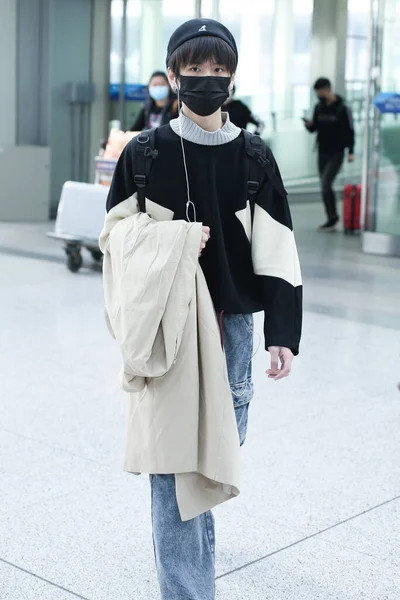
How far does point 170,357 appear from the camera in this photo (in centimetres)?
247

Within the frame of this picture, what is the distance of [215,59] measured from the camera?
256 cm

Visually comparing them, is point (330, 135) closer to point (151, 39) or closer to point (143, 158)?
point (151, 39)

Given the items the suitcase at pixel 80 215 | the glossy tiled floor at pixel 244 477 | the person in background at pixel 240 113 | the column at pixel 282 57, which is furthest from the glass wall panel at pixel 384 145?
the glossy tiled floor at pixel 244 477

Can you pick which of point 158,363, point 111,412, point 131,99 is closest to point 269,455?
point 111,412

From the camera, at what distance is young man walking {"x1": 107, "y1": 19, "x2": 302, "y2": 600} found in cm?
258

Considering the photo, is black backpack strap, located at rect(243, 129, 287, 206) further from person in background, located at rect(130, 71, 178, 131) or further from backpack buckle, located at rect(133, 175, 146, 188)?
person in background, located at rect(130, 71, 178, 131)

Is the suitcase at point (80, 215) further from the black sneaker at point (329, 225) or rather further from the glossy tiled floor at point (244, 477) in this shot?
the black sneaker at point (329, 225)

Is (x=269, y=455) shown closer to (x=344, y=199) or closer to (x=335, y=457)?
(x=335, y=457)

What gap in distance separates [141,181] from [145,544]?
55.1 inches

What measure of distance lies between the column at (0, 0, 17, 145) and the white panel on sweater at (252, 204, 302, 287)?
37.7ft

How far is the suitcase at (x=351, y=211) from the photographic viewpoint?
13172 millimetres

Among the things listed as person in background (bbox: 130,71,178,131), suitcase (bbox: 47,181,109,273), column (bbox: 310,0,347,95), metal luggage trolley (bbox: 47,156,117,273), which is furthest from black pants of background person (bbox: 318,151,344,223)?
suitcase (bbox: 47,181,109,273)

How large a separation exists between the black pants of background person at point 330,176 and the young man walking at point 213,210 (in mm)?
10892

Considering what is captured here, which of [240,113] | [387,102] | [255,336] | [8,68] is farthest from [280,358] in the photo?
[8,68]
